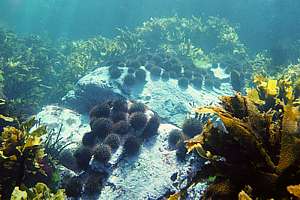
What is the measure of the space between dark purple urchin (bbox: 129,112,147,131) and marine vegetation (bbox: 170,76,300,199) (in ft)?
12.2

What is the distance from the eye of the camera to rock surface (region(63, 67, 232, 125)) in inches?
461

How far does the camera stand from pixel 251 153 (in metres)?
2.72

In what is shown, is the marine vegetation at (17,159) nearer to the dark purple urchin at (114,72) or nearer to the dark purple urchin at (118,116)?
the dark purple urchin at (118,116)

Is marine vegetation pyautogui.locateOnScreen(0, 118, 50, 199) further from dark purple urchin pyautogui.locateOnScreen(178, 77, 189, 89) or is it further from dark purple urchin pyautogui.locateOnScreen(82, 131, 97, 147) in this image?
dark purple urchin pyautogui.locateOnScreen(178, 77, 189, 89)

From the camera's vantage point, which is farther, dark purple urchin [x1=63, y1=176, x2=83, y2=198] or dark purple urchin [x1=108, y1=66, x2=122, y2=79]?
dark purple urchin [x1=108, y1=66, x2=122, y2=79]

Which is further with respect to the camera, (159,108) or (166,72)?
(166,72)

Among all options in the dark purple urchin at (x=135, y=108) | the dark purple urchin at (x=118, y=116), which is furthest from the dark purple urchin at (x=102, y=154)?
the dark purple urchin at (x=135, y=108)

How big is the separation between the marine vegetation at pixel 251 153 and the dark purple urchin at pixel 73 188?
3.00 metres

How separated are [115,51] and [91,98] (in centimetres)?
523

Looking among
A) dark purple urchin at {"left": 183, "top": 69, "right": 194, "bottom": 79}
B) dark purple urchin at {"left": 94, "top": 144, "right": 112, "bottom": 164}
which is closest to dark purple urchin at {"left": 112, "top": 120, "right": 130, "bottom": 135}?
dark purple urchin at {"left": 94, "top": 144, "right": 112, "bottom": 164}

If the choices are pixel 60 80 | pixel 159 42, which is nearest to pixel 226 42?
pixel 159 42

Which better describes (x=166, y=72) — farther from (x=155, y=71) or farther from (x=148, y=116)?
(x=148, y=116)

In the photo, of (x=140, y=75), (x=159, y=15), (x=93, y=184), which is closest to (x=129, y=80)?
(x=140, y=75)

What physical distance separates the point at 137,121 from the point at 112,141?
0.79 meters
